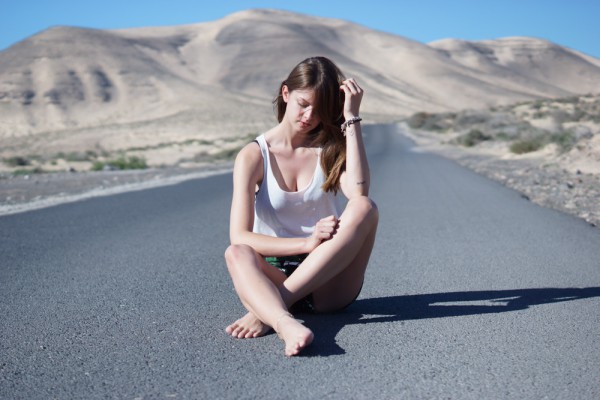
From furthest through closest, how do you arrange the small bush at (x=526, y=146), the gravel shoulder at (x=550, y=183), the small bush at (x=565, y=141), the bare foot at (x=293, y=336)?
1. the small bush at (x=526, y=146)
2. the small bush at (x=565, y=141)
3. the gravel shoulder at (x=550, y=183)
4. the bare foot at (x=293, y=336)

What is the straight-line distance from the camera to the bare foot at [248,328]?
4285 millimetres

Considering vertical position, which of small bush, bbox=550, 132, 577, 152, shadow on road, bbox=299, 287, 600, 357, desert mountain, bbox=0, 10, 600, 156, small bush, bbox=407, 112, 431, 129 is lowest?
desert mountain, bbox=0, 10, 600, 156

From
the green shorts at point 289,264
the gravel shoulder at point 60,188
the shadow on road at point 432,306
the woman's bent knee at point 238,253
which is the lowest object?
the gravel shoulder at point 60,188

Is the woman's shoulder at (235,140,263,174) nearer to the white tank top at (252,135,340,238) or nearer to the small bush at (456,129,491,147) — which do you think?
the white tank top at (252,135,340,238)

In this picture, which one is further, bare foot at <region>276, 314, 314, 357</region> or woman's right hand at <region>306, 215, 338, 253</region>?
woman's right hand at <region>306, 215, 338, 253</region>

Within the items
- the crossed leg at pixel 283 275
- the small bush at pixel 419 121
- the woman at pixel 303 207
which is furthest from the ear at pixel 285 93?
the small bush at pixel 419 121

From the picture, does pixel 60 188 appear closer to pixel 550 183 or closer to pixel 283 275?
pixel 550 183

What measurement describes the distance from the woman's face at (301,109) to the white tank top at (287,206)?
0.68 feet

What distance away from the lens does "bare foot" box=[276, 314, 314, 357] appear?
3.85 metres

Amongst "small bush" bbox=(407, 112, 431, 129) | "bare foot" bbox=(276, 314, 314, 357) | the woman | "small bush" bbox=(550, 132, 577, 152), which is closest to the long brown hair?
the woman

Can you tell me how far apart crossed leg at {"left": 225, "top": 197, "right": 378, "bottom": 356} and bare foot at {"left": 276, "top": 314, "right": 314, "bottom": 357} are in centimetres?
8

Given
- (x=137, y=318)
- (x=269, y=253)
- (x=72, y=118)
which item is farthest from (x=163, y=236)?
(x=72, y=118)

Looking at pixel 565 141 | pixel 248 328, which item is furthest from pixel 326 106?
pixel 565 141

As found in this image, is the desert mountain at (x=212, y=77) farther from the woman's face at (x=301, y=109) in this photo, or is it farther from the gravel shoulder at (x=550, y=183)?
the woman's face at (x=301, y=109)
